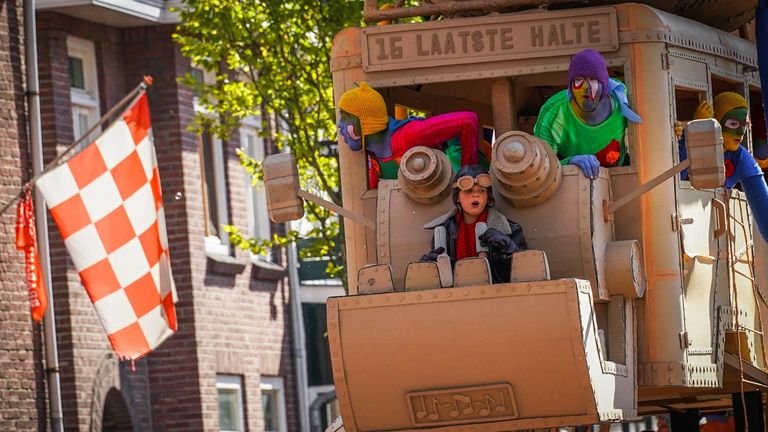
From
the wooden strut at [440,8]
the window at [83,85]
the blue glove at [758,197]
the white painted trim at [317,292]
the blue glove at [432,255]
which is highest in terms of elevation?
the window at [83,85]

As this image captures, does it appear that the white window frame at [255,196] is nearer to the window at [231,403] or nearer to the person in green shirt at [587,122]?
the window at [231,403]

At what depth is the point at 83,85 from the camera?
2166 centimetres

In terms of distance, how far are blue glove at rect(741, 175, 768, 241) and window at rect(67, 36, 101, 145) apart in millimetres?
9790

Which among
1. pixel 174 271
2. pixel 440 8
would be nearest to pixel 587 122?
pixel 440 8

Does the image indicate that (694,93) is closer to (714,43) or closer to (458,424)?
(714,43)

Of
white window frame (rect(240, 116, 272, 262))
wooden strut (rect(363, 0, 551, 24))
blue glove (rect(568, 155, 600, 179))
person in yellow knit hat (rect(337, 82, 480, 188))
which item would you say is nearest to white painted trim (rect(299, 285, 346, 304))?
white window frame (rect(240, 116, 272, 262))

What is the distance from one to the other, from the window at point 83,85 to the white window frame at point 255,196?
11.0ft

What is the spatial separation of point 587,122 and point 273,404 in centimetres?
1411

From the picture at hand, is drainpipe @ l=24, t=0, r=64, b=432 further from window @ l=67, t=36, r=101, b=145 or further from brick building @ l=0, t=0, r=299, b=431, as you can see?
window @ l=67, t=36, r=101, b=145

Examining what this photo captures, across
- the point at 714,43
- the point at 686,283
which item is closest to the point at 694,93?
the point at 714,43

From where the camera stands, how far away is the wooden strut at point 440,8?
1265 cm

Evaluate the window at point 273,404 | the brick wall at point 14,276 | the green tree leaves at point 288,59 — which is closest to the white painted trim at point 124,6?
the brick wall at point 14,276

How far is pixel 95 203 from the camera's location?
56.3ft

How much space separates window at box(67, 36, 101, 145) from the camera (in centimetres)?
2138
